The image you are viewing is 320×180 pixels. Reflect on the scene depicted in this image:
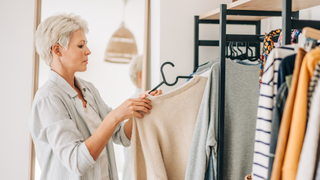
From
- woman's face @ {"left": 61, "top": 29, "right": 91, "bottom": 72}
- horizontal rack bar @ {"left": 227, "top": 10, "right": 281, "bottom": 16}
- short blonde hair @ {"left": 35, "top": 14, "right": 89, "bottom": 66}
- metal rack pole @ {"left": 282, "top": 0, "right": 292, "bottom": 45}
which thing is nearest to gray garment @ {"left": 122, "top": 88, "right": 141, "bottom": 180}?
woman's face @ {"left": 61, "top": 29, "right": 91, "bottom": 72}

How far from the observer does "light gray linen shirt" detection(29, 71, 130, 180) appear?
1.10 metres

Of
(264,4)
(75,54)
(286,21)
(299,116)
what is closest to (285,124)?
(299,116)

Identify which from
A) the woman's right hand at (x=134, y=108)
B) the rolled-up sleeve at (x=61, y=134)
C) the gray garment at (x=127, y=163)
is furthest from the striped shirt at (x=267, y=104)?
the gray garment at (x=127, y=163)

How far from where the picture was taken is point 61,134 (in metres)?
1.10

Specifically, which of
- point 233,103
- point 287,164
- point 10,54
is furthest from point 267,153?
point 10,54

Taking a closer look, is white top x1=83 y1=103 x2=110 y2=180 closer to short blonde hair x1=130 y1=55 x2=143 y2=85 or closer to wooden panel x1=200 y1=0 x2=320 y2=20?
short blonde hair x1=130 y1=55 x2=143 y2=85

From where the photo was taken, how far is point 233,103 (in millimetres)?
1144

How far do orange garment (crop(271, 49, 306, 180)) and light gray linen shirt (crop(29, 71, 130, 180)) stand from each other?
2.48 feet

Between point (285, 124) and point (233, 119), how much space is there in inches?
21.4

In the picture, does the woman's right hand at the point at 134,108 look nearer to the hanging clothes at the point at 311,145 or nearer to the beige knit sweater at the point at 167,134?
the beige knit sweater at the point at 167,134

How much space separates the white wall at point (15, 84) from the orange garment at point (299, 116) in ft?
5.40

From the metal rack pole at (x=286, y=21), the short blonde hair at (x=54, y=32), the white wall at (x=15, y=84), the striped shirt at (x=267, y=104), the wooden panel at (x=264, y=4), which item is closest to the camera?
the striped shirt at (x=267, y=104)

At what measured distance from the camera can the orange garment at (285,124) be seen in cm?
60

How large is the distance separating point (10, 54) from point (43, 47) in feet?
2.10
